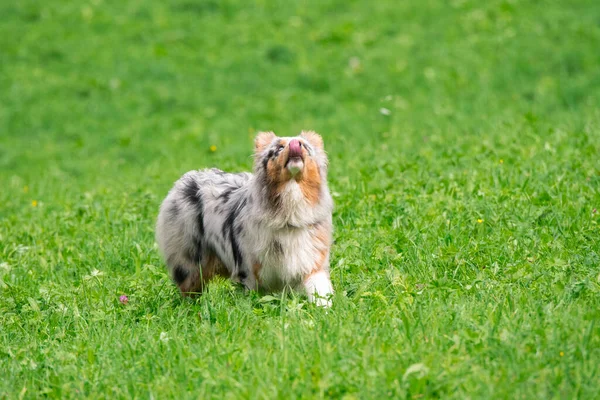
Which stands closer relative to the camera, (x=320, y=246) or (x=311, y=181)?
(x=311, y=181)

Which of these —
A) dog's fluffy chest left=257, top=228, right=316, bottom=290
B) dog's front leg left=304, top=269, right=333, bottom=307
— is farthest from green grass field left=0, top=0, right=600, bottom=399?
dog's fluffy chest left=257, top=228, right=316, bottom=290

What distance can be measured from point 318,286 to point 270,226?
1.66 feet

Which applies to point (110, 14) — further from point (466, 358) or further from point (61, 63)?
point (466, 358)

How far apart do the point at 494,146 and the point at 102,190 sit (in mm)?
4352

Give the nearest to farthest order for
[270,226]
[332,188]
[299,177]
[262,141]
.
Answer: [299,177], [270,226], [262,141], [332,188]

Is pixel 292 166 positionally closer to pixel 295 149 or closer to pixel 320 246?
pixel 295 149

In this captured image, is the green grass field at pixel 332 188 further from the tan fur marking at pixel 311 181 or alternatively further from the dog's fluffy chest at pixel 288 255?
the tan fur marking at pixel 311 181

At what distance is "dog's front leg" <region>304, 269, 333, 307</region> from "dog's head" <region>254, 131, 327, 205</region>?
1.59ft

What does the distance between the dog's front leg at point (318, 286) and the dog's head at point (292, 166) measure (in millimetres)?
484

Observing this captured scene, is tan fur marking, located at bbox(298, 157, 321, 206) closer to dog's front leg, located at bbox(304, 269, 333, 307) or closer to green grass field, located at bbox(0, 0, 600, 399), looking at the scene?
dog's front leg, located at bbox(304, 269, 333, 307)

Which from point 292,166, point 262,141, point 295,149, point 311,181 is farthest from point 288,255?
point 262,141

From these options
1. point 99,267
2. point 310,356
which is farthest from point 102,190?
point 310,356

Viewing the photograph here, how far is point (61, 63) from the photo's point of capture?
53.9 feet

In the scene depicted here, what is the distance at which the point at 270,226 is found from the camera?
223 inches
